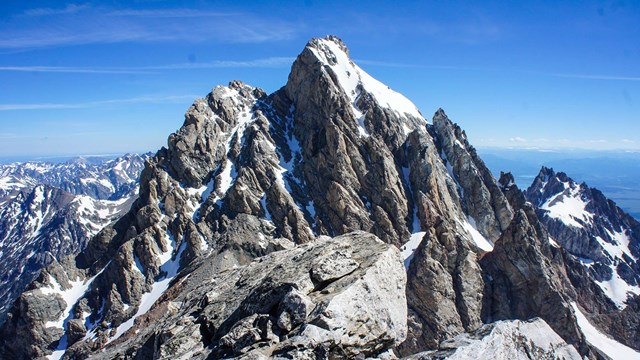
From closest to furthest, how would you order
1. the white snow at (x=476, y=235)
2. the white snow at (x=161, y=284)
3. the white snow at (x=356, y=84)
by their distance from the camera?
the white snow at (x=161, y=284) < the white snow at (x=476, y=235) < the white snow at (x=356, y=84)

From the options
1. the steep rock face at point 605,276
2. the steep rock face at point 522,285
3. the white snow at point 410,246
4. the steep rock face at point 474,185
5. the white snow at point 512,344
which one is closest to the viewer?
the white snow at point 512,344

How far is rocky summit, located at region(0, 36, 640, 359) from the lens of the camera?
82.1 meters

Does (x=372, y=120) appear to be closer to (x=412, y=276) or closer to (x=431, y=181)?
(x=431, y=181)

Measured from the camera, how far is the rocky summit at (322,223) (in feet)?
269

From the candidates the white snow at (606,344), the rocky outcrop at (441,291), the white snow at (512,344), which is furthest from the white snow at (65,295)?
the white snow at (606,344)

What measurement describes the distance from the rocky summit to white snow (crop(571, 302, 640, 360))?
21.2 inches

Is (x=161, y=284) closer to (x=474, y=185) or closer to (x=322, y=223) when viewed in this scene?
(x=322, y=223)

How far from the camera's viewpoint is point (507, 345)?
13820 millimetres

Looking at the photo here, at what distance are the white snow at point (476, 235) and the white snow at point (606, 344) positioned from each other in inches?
1001

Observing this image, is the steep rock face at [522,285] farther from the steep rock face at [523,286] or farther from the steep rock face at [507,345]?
the steep rock face at [507,345]

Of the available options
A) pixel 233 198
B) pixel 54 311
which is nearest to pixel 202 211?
pixel 233 198

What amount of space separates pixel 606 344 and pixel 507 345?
94102 mm

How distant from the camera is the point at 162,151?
125812mm

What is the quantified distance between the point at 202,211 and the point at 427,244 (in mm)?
60251
